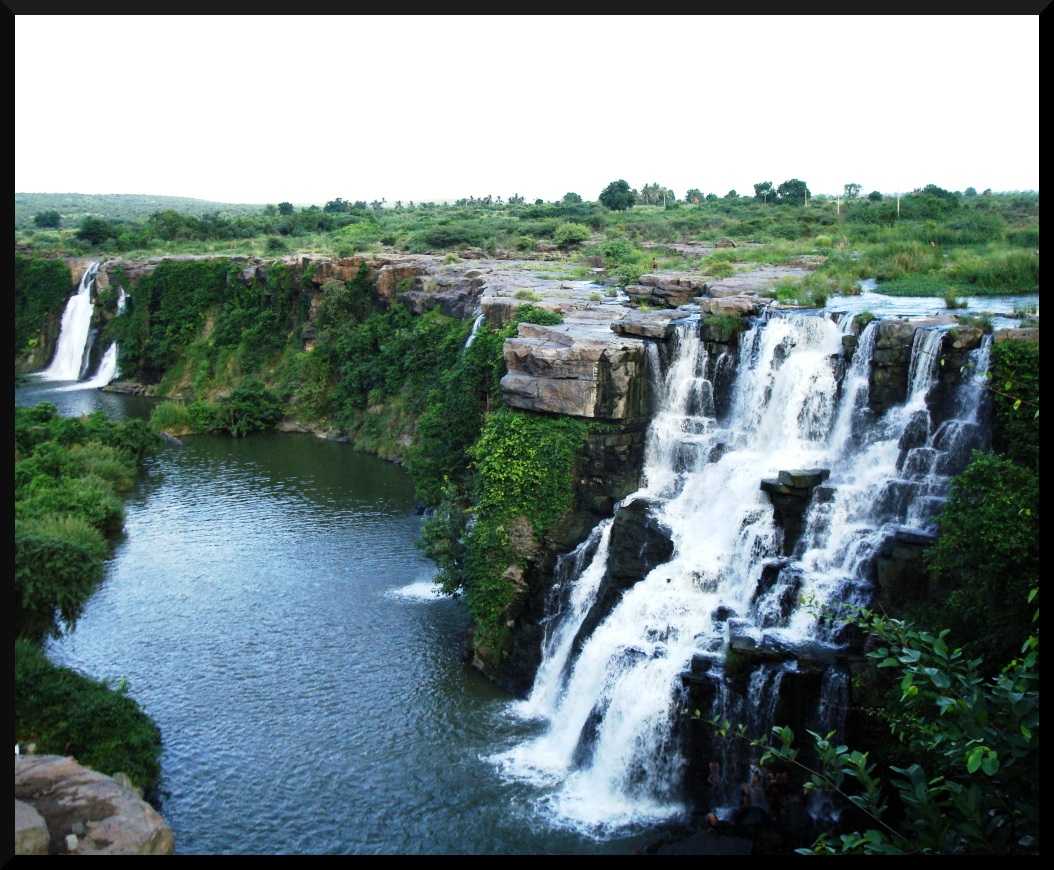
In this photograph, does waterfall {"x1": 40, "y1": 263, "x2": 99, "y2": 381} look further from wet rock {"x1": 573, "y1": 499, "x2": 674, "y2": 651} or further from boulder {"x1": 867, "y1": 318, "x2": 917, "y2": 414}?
boulder {"x1": 867, "y1": 318, "x2": 917, "y2": 414}

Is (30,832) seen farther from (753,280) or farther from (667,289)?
(753,280)

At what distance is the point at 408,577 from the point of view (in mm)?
23109

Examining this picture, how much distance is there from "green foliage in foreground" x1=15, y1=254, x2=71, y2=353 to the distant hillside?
41115 millimetres

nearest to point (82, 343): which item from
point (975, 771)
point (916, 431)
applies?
point (916, 431)

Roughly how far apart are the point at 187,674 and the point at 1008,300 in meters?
18.0

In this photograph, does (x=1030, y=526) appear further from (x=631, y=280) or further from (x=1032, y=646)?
(x=631, y=280)

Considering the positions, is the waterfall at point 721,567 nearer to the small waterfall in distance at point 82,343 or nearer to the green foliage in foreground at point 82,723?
the green foliage in foreground at point 82,723

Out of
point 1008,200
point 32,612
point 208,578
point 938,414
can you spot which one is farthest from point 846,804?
point 1008,200

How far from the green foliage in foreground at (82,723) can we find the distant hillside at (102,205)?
8283cm

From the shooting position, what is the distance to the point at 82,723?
47.0 feet

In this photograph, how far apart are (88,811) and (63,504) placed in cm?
1510

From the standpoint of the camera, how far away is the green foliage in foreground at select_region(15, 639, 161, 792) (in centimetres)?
1404

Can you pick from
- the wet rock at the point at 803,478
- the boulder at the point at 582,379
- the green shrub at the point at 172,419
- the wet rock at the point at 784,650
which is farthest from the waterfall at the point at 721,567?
the green shrub at the point at 172,419

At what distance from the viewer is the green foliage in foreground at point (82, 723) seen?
1404 cm
